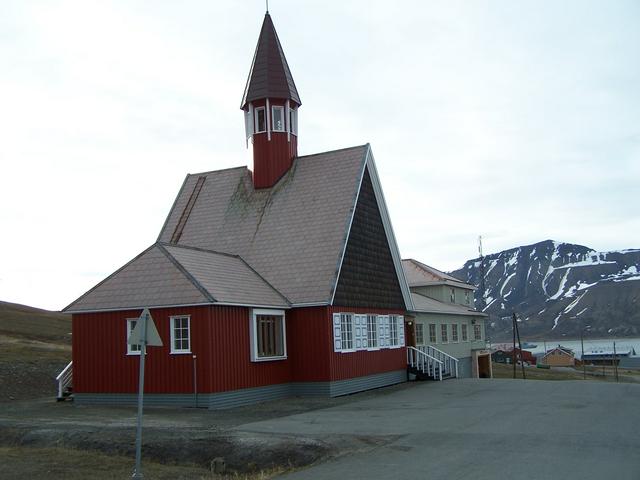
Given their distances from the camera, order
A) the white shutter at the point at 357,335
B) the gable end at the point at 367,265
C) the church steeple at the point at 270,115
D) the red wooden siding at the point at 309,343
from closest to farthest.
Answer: the red wooden siding at the point at 309,343 → the gable end at the point at 367,265 → the white shutter at the point at 357,335 → the church steeple at the point at 270,115

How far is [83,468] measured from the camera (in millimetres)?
12406

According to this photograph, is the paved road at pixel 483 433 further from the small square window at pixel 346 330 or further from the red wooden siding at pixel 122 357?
the red wooden siding at pixel 122 357

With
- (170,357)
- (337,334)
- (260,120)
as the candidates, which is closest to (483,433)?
(170,357)

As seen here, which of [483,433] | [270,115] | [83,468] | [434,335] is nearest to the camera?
[83,468]

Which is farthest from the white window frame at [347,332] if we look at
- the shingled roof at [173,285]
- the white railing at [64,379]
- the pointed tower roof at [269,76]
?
the pointed tower roof at [269,76]

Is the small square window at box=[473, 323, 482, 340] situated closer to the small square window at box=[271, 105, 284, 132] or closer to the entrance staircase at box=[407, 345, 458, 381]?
the entrance staircase at box=[407, 345, 458, 381]

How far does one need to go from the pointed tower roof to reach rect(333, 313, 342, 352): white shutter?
33.2 ft

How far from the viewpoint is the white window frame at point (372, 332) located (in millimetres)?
26634

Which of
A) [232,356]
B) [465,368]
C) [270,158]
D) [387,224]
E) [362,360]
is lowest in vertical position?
[465,368]

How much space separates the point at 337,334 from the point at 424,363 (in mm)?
7385

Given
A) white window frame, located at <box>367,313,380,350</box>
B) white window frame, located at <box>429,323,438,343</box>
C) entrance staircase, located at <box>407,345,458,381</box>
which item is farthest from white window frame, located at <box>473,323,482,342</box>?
white window frame, located at <box>367,313,380,350</box>

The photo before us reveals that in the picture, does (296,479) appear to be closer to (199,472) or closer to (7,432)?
(199,472)

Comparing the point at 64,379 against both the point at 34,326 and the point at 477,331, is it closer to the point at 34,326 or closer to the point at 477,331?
the point at 477,331

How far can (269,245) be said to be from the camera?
1029 inches
